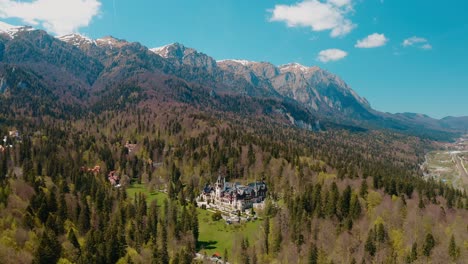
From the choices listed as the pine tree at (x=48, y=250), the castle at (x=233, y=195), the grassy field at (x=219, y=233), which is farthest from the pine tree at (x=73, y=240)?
the castle at (x=233, y=195)

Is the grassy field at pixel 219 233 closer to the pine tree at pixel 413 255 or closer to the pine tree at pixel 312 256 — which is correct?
the pine tree at pixel 312 256

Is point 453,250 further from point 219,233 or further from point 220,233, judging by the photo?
point 219,233

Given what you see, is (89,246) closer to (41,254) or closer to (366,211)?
(41,254)

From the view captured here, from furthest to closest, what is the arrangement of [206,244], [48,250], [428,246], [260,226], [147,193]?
[147,193] → [260,226] → [206,244] → [428,246] → [48,250]

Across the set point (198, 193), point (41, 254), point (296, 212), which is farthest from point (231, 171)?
point (41, 254)

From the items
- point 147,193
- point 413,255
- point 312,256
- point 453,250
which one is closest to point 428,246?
point 413,255

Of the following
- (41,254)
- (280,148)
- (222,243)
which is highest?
(280,148)

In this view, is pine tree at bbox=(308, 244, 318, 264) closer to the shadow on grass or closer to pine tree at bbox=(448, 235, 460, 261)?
the shadow on grass

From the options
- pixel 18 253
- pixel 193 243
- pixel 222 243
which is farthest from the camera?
pixel 222 243
